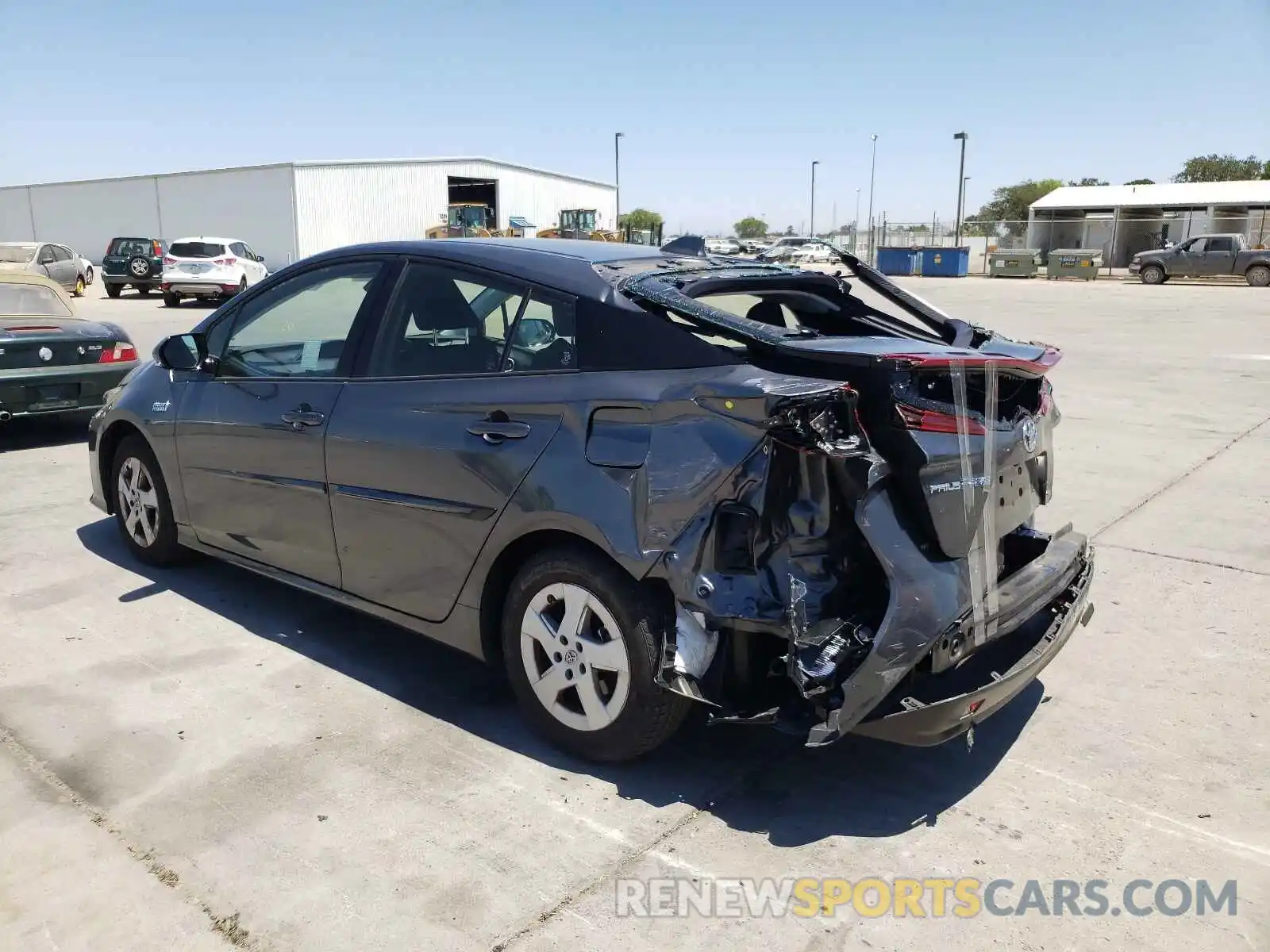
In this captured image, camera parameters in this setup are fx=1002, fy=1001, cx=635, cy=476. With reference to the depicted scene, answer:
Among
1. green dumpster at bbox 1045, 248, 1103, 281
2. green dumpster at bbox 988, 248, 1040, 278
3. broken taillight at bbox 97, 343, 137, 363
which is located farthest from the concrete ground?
green dumpster at bbox 988, 248, 1040, 278

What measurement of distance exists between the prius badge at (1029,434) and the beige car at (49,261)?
65.0 feet

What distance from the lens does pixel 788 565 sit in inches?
113

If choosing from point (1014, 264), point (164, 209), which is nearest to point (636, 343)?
point (1014, 264)

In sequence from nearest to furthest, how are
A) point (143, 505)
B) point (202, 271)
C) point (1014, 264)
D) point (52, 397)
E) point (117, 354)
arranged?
point (143, 505) < point (52, 397) < point (117, 354) < point (202, 271) < point (1014, 264)

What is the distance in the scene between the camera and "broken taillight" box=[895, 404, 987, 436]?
9.45 feet

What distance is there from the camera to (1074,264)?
125ft

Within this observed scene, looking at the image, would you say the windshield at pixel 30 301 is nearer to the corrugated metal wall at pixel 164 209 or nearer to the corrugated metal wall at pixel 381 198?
the corrugated metal wall at pixel 381 198

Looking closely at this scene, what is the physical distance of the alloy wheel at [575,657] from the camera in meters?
3.13

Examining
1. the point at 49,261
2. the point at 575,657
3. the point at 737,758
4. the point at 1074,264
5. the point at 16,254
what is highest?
the point at 16,254

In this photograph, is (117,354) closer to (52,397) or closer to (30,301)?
(52,397)

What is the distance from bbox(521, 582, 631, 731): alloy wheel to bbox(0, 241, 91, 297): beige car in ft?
62.4

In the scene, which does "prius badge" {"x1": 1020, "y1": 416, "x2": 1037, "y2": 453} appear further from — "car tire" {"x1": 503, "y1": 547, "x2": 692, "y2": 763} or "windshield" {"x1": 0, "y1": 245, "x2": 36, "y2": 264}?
"windshield" {"x1": 0, "y1": 245, "x2": 36, "y2": 264}

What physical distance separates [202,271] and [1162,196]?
Result: 45.5m

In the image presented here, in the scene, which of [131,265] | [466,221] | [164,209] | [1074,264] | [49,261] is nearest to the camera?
[49,261]
